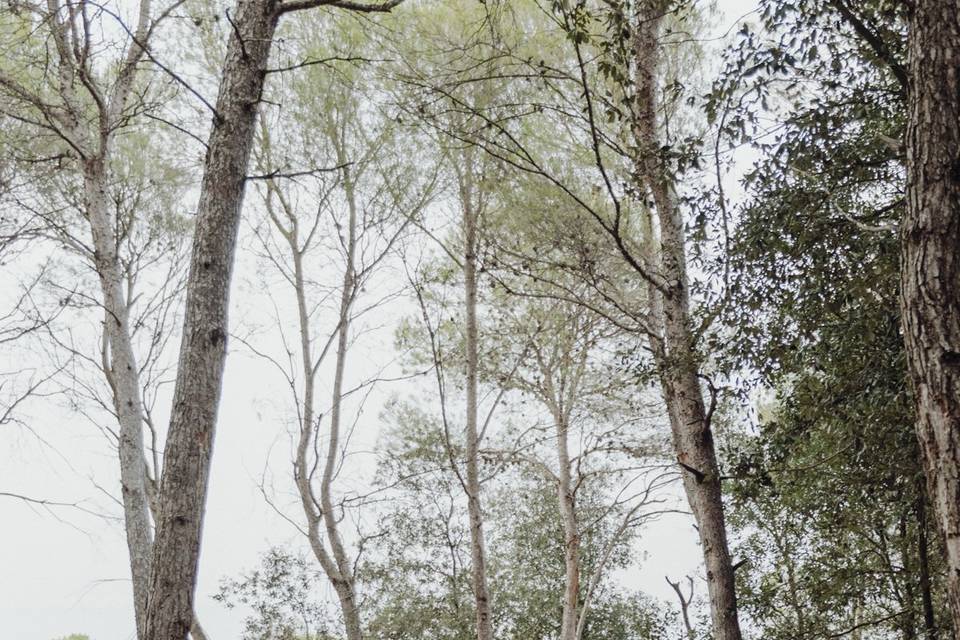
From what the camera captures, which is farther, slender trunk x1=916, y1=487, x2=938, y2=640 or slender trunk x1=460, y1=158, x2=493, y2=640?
slender trunk x1=460, y1=158, x2=493, y2=640

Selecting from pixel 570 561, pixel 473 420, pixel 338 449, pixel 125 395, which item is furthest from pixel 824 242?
pixel 570 561

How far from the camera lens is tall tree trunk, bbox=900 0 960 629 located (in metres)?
2.20

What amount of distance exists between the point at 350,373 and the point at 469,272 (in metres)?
1.67

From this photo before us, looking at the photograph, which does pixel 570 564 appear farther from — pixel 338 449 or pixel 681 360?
pixel 681 360

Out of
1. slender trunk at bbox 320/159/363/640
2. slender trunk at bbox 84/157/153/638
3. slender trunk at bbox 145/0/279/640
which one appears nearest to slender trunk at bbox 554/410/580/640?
slender trunk at bbox 320/159/363/640

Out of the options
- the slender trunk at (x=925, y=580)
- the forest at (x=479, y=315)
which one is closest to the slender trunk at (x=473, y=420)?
the forest at (x=479, y=315)

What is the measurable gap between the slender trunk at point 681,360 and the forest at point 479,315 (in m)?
0.02

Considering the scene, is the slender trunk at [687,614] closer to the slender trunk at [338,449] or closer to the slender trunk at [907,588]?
the slender trunk at [907,588]

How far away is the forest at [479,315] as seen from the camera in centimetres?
301

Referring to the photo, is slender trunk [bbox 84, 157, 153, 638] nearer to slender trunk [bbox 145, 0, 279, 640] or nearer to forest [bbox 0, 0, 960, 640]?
forest [bbox 0, 0, 960, 640]

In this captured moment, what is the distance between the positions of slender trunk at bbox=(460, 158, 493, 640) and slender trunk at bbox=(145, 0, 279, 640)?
2645 millimetres

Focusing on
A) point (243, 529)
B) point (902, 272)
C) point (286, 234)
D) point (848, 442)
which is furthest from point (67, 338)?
point (902, 272)

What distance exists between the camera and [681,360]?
3.51 m

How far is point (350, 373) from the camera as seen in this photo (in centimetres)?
730
